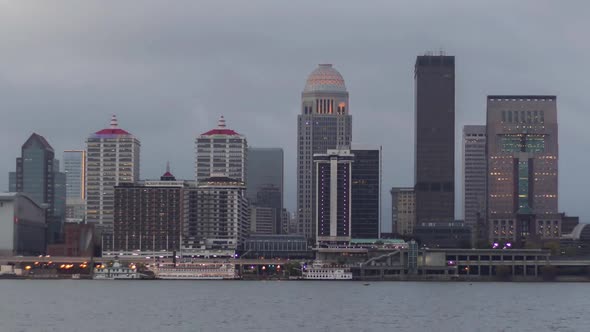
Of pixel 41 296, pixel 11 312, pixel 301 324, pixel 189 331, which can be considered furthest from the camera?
pixel 41 296

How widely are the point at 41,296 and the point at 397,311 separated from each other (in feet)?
187

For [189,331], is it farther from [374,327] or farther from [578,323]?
[578,323]

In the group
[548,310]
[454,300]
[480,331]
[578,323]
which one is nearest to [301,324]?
[480,331]

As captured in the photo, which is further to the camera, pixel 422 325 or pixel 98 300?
pixel 98 300

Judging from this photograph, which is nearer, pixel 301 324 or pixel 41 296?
pixel 301 324

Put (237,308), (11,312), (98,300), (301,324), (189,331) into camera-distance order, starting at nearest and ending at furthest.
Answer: (189,331) < (301,324) < (11,312) < (237,308) < (98,300)

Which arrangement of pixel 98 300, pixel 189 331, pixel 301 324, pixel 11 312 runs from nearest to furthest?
pixel 189 331
pixel 301 324
pixel 11 312
pixel 98 300

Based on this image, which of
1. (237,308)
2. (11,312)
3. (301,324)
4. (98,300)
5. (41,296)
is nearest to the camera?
(301,324)

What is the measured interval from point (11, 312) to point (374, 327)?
42529 mm

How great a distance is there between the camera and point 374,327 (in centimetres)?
13188

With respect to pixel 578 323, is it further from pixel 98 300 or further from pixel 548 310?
pixel 98 300

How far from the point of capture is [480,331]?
422 ft

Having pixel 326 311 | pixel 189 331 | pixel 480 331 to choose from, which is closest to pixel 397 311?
pixel 326 311

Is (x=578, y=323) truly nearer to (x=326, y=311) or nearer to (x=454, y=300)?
(x=326, y=311)
